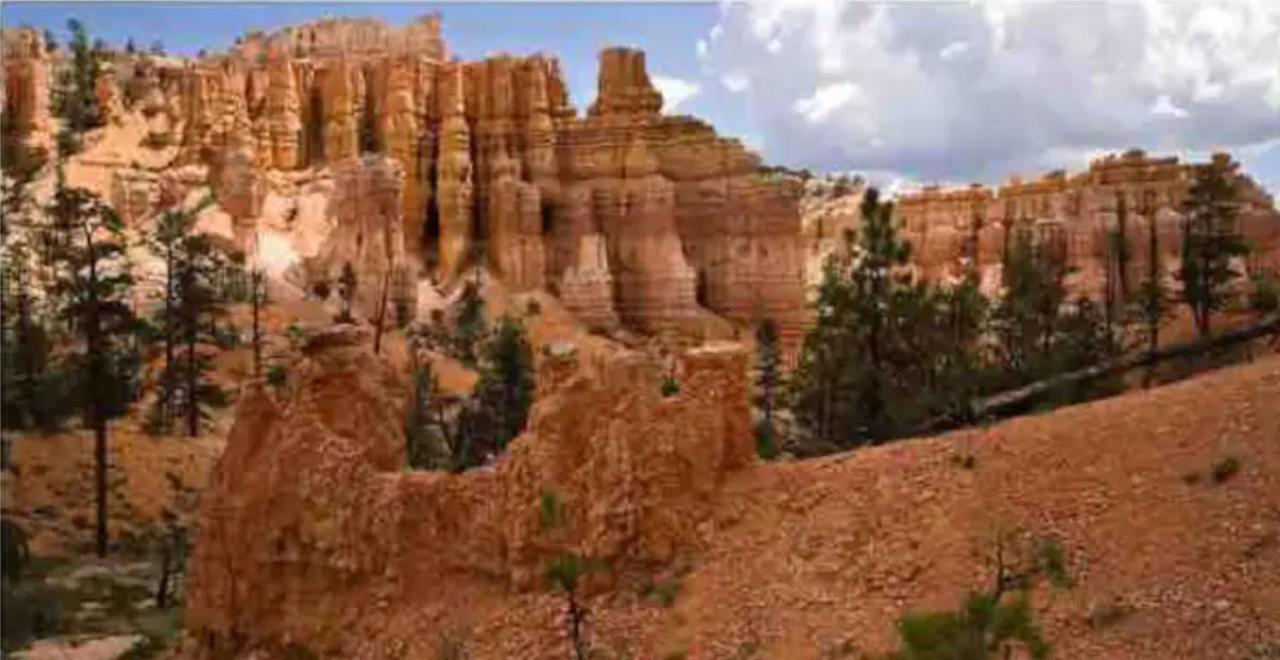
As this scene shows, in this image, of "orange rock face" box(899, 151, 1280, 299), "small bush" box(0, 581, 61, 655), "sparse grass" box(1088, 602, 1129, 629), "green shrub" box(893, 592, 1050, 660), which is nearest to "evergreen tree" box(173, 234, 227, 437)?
"small bush" box(0, 581, 61, 655)

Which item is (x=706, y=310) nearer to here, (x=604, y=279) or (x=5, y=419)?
(x=604, y=279)

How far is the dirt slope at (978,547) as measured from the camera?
40.3 feet

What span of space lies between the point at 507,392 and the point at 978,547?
23.9 metres

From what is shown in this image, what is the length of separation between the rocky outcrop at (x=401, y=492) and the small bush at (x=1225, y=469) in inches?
159

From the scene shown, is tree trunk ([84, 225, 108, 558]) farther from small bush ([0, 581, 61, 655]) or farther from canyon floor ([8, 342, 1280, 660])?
canyon floor ([8, 342, 1280, 660])

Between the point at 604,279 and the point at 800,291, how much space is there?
8207 millimetres

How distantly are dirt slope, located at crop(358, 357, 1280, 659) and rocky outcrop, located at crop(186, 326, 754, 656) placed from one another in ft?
1.23

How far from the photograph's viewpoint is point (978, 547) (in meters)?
13.1

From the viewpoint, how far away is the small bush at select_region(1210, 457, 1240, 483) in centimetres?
1329

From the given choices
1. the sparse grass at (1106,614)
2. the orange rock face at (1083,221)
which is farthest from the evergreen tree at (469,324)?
the sparse grass at (1106,614)

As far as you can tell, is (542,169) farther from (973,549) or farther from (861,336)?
(973,549)

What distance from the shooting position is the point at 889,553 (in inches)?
530

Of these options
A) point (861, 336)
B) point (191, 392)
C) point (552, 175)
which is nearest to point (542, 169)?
point (552, 175)

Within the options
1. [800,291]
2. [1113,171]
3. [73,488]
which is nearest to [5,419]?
[73,488]
